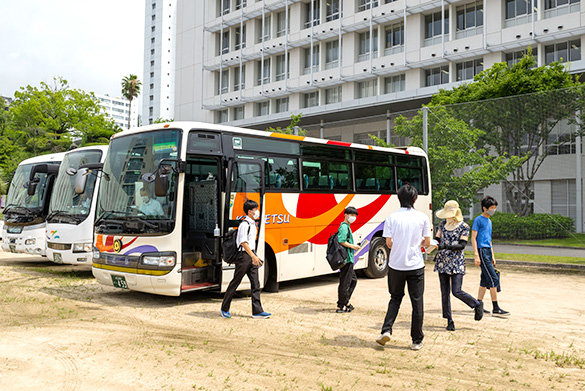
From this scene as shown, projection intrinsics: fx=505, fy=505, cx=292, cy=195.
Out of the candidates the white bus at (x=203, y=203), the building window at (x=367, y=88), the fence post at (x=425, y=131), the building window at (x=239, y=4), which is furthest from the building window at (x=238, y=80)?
the white bus at (x=203, y=203)

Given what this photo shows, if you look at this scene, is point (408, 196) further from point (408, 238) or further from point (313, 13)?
point (313, 13)

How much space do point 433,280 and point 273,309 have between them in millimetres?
5400

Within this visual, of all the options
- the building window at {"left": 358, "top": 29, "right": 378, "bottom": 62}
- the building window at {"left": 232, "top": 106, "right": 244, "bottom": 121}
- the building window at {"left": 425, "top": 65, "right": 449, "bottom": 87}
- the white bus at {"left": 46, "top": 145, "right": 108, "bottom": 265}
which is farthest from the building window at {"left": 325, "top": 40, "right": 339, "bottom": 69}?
the white bus at {"left": 46, "top": 145, "right": 108, "bottom": 265}

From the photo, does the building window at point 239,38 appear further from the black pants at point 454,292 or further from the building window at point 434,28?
the black pants at point 454,292

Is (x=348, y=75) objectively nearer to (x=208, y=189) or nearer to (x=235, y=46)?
(x=235, y=46)

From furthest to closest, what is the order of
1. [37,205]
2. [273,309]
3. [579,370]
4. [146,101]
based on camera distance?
[146,101] < [37,205] < [273,309] < [579,370]

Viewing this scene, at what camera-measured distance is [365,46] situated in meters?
39.2

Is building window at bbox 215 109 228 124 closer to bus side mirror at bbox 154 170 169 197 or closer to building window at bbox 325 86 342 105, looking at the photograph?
building window at bbox 325 86 342 105

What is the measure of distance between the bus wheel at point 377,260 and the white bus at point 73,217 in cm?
675

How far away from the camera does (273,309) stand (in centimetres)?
871

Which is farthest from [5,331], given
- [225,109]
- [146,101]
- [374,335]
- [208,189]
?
[146,101]

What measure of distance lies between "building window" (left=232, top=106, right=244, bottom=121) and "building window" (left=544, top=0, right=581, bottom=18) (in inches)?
1063

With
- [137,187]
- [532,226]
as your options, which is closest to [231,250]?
[137,187]

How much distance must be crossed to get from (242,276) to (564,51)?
29516mm
